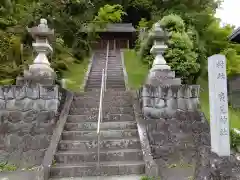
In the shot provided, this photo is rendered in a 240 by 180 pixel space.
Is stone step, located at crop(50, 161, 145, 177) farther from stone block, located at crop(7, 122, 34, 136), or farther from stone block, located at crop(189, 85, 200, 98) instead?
stone block, located at crop(189, 85, 200, 98)

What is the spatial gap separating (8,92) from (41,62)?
1.15 metres

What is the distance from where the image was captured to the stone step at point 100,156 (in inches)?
218

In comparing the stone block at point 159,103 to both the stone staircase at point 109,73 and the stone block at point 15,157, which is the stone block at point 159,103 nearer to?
the stone block at point 15,157

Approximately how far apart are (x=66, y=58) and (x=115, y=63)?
3.97 m

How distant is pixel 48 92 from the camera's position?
6.60 m

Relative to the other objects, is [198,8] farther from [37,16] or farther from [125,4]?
[37,16]

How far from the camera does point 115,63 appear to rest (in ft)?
51.0

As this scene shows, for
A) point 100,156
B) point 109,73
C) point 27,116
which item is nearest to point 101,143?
point 100,156

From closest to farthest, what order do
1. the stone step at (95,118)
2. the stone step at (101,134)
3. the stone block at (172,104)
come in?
1. the stone step at (101,134)
2. the stone block at (172,104)
3. the stone step at (95,118)

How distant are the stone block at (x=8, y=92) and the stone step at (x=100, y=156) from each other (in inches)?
78.4

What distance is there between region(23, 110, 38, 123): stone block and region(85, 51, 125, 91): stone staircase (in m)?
4.05

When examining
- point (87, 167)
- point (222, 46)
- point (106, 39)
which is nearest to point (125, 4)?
point (106, 39)

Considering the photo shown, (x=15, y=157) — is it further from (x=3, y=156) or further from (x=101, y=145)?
(x=101, y=145)

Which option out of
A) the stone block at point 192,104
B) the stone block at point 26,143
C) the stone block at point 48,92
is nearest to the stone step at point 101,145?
the stone block at point 26,143
